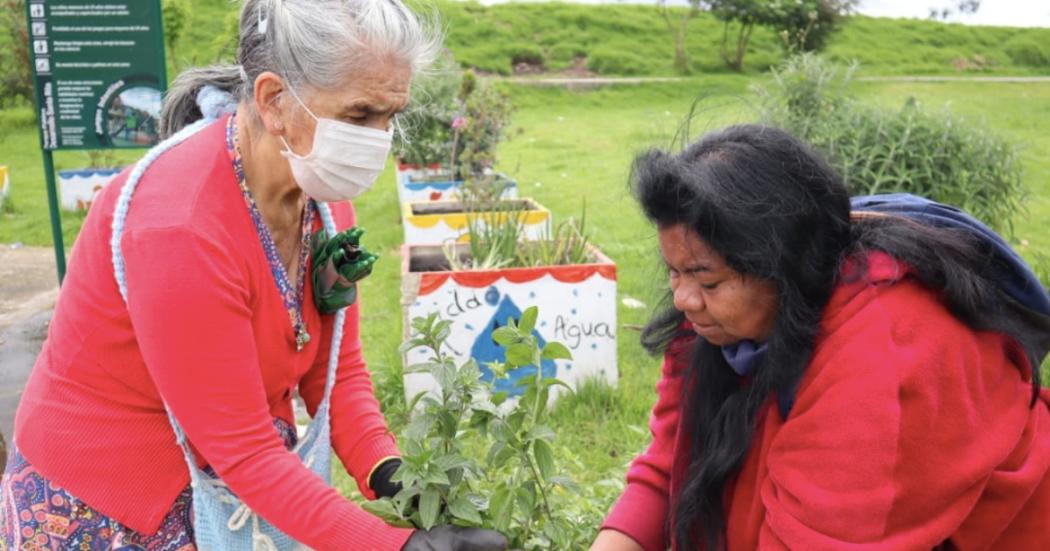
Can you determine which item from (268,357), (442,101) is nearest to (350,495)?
(268,357)

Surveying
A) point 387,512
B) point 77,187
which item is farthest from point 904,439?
point 77,187

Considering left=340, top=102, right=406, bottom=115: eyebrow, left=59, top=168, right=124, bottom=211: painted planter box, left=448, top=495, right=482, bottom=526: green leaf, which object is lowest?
left=59, top=168, right=124, bottom=211: painted planter box

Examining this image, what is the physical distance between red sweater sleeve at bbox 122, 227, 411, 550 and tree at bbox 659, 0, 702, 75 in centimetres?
2421

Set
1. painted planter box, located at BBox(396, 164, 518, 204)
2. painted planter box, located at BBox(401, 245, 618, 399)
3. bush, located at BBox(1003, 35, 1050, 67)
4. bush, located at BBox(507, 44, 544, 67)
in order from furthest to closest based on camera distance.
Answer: bush, located at BBox(1003, 35, 1050, 67) → bush, located at BBox(507, 44, 544, 67) → painted planter box, located at BBox(396, 164, 518, 204) → painted planter box, located at BBox(401, 245, 618, 399)

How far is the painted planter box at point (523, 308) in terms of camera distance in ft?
12.8

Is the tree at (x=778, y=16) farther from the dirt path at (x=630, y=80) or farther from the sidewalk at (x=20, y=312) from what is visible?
the sidewalk at (x=20, y=312)

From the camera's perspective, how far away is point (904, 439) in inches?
53.4

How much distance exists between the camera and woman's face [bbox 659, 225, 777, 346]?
150cm

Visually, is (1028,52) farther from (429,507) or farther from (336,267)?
(429,507)

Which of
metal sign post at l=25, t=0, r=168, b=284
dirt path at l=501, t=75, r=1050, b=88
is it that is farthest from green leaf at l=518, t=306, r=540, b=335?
dirt path at l=501, t=75, r=1050, b=88

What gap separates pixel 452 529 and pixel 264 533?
0.34 metres

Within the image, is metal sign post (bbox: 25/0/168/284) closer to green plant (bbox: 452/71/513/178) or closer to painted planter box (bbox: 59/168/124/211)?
green plant (bbox: 452/71/513/178)

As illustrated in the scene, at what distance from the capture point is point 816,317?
1.47 m

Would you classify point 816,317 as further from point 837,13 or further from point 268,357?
point 837,13
